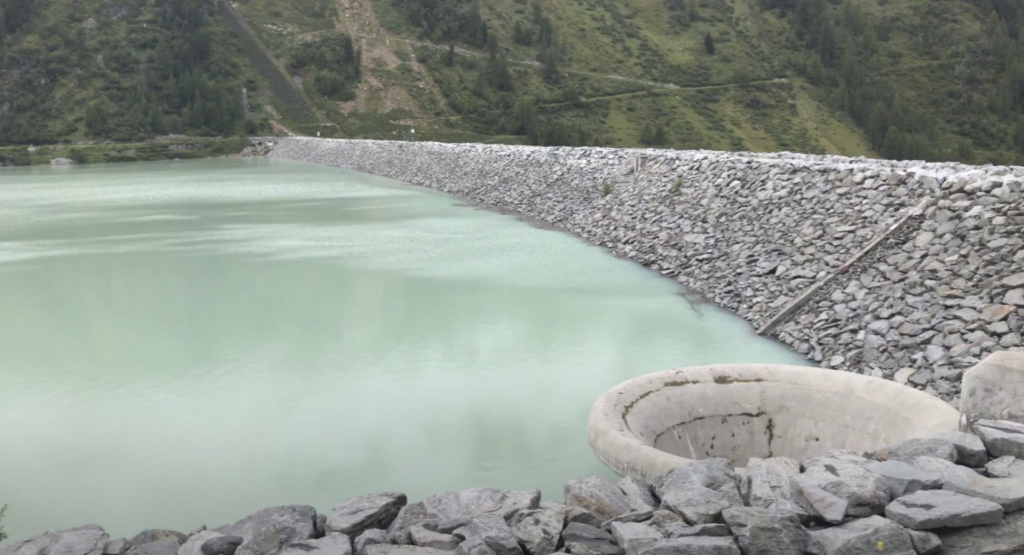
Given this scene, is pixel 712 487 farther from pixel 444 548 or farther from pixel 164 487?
pixel 164 487

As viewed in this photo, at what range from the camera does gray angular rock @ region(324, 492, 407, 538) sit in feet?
17.2

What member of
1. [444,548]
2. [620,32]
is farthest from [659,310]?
[620,32]

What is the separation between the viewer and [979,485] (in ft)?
15.9

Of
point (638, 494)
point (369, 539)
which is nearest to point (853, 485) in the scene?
point (638, 494)

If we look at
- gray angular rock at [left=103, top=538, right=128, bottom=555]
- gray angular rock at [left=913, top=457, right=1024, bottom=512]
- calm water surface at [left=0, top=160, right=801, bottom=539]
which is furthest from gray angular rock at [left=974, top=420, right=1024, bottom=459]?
gray angular rock at [left=103, top=538, right=128, bottom=555]

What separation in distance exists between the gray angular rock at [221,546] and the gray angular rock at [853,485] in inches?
143

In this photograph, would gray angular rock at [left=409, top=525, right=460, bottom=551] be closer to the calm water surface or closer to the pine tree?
the calm water surface

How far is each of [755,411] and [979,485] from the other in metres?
2.65

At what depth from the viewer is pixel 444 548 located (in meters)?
4.84

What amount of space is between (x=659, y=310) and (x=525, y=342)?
302cm

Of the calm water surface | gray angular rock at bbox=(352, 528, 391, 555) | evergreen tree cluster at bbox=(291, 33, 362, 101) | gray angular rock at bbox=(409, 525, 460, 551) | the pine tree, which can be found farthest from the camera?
the pine tree

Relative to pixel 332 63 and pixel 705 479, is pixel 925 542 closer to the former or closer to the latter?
pixel 705 479

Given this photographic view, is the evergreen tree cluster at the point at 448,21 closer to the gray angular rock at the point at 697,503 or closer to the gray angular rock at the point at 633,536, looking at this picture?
the gray angular rock at the point at 697,503

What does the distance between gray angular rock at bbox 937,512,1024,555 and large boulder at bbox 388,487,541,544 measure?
252 centimetres
